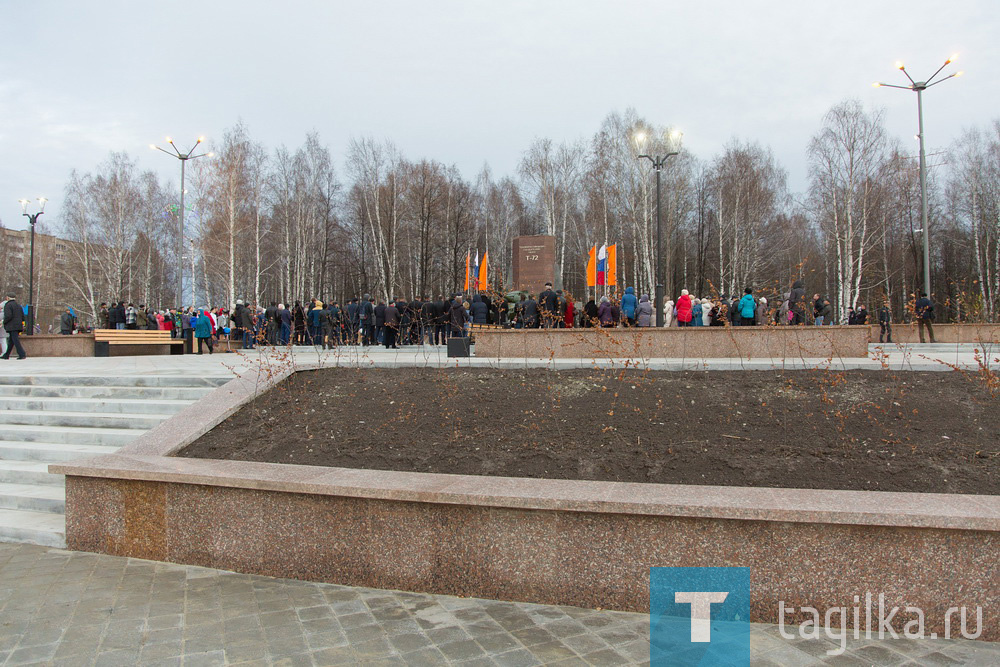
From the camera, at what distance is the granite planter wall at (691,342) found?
439 inches

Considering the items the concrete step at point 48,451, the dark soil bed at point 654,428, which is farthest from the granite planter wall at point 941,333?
the concrete step at point 48,451

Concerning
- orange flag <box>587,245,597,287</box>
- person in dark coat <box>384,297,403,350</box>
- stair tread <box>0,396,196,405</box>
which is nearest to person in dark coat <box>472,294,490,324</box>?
person in dark coat <box>384,297,403,350</box>

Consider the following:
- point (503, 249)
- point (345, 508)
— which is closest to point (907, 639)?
point (345, 508)

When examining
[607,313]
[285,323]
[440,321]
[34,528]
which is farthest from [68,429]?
[285,323]

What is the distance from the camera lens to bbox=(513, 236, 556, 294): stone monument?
25109mm

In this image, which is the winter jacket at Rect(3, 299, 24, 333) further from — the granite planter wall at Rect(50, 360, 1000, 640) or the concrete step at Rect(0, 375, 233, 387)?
the granite planter wall at Rect(50, 360, 1000, 640)

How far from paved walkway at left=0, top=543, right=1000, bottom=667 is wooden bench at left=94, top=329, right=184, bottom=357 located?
15238 millimetres

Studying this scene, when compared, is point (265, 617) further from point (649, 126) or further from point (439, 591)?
point (649, 126)

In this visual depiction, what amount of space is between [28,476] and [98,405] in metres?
1.76

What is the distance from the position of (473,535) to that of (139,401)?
588 centimetres

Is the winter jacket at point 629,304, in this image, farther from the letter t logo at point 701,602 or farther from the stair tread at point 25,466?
the letter t logo at point 701,602

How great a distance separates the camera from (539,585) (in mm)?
3859

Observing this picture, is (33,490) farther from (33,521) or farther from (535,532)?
(535,532)

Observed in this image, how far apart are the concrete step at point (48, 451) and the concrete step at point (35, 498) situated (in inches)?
21.3
